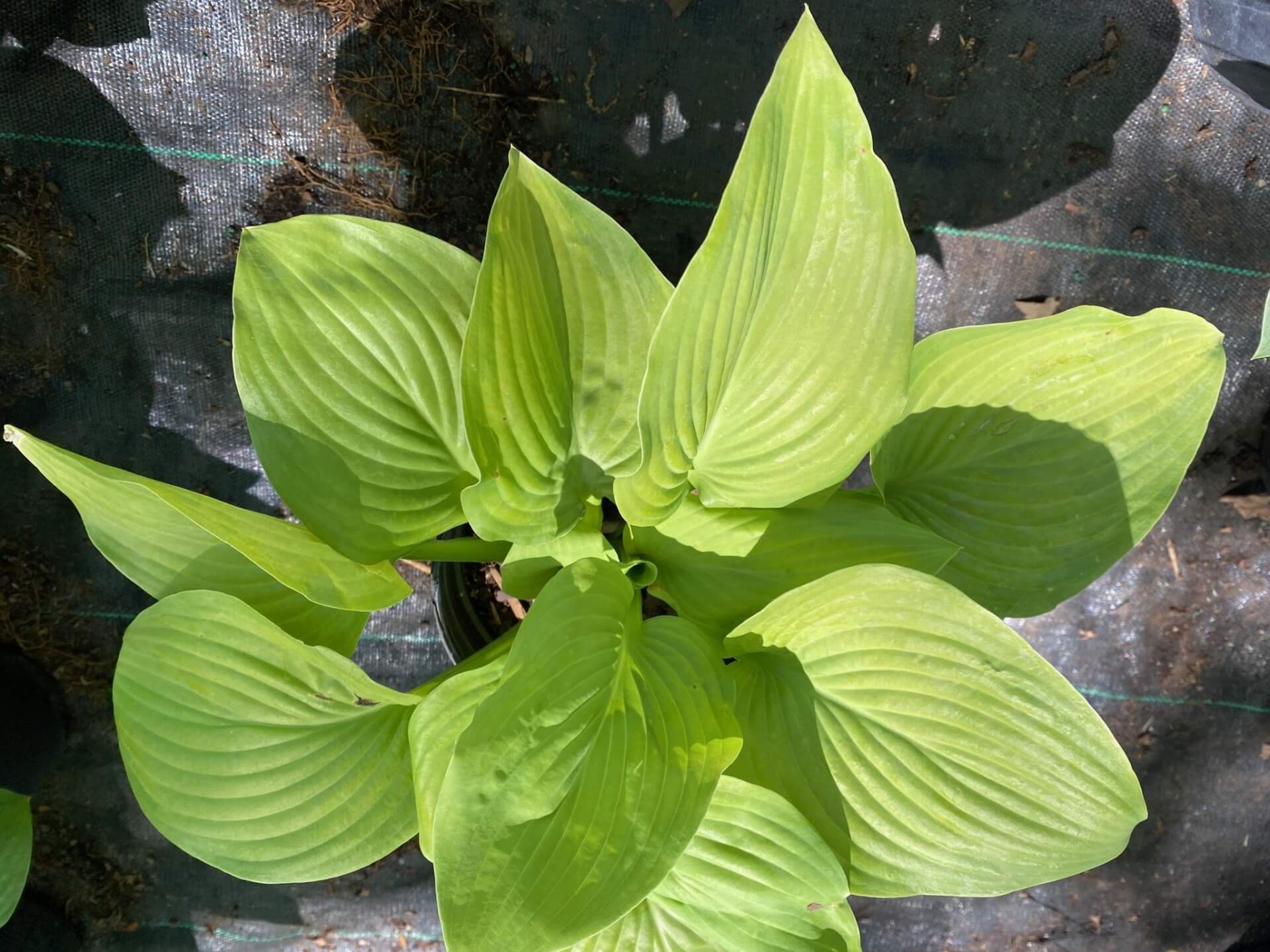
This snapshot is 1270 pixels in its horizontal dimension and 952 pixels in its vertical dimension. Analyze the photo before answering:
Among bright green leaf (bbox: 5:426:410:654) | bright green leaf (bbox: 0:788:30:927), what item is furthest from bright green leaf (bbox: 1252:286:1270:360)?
bright green leaf (bbox: 0:788:30:927)

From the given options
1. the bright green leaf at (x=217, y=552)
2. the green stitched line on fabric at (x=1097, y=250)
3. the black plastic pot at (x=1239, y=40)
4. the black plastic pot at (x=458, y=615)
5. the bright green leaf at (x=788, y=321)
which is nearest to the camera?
the bright green leaf at (x=788, y=321)

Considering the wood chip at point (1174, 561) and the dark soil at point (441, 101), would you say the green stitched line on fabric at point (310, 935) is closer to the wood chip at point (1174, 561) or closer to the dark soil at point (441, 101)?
the dark soil at point (441, 101)

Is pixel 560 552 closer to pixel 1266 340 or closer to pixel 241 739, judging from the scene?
pixel 241 739

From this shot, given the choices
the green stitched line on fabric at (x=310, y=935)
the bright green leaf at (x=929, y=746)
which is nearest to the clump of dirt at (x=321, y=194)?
the bright green leaf at (x=929, y=746)

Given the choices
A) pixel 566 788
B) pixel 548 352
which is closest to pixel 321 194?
pixel 548 352

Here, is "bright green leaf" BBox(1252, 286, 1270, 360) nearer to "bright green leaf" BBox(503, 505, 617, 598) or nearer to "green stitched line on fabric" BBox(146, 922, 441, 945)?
"bright green leaf" BBox(503, 505, 617, 598)

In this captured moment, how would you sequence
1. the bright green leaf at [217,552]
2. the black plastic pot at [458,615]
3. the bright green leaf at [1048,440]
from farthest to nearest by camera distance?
the black plastic pot at [458,615] → the bright green leaf at [1048,440] → the bright green leaf at [217,552]

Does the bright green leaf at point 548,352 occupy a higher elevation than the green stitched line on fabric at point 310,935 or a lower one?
higher

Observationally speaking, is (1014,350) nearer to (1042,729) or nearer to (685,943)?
(1042,729)
